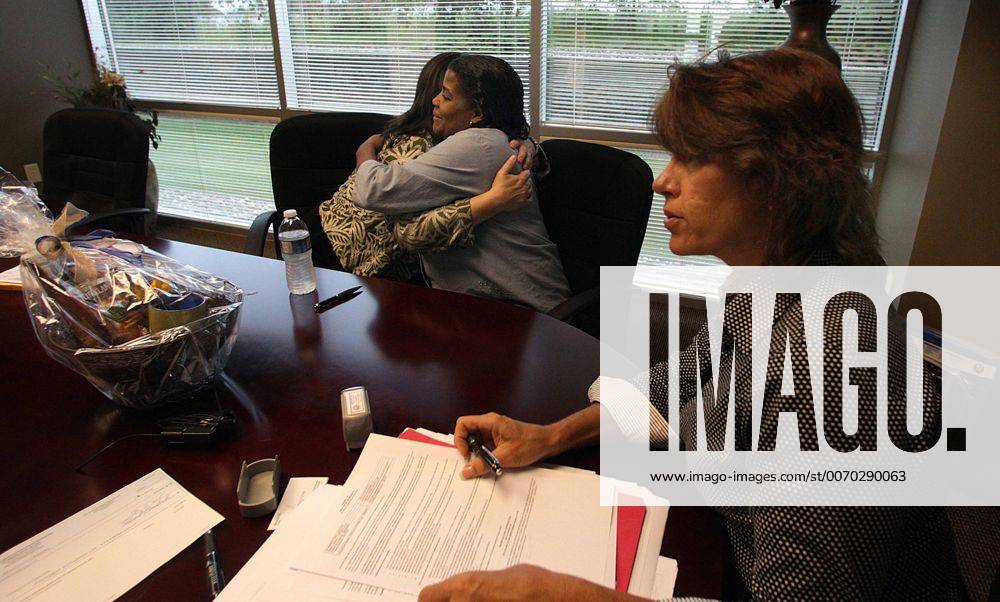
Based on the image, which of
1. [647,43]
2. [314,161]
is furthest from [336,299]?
[647,43]

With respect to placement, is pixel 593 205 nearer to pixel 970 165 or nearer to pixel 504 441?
pixel 504 441

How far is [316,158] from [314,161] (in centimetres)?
1

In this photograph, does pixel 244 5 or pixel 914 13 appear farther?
pixel 244 5

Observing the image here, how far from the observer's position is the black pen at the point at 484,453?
898 millimetres

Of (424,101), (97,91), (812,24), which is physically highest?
(812,24)

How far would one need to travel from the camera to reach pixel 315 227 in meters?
2.23

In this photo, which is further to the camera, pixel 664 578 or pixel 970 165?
pixel 970 165

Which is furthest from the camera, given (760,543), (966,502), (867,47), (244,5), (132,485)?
(244,5)

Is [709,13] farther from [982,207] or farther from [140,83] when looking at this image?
[140,83]

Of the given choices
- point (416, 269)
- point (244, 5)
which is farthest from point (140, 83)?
point (416, 269)

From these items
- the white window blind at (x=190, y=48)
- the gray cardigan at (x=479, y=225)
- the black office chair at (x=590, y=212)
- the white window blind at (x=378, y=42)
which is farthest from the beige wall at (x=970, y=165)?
the white window blind at (x=190, y=48)

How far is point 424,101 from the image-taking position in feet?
6.41

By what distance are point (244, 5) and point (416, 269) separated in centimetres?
238

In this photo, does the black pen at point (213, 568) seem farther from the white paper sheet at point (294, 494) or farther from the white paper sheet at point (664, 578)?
the white paper sheet at point (664, 578)
